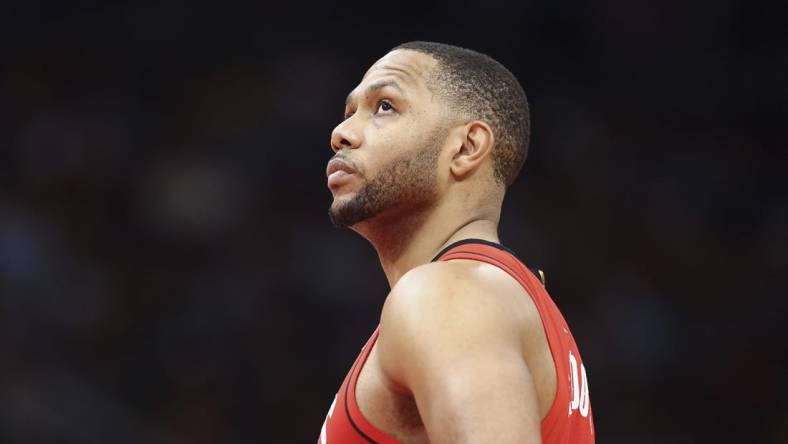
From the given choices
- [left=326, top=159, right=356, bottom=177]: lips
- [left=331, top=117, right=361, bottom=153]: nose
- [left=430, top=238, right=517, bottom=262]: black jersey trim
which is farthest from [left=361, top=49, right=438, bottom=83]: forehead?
[left=430, top=238, right=517, bottom=262]: black jersey trim

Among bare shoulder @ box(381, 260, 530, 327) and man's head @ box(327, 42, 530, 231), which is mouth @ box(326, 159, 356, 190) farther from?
bare shoulder @ box(381, 260, 530, 327)

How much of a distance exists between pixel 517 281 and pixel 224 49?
7.15 m

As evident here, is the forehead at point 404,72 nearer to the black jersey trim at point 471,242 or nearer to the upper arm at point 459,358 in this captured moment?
the black jersey trim at point 471,242

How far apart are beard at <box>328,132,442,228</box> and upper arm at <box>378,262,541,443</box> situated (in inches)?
22.5

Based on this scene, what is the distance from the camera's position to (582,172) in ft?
28.8

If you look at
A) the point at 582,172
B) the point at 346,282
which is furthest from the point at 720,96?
the point at 346,282

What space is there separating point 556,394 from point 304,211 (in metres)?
6.13

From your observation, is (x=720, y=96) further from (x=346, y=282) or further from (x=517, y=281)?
(x=517, y=281)

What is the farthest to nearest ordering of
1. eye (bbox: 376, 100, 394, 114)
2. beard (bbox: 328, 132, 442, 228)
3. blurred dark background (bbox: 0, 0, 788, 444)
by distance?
blurred dark background (bbox: 0, 0, 788, 444), eye (bbox: 376, 100, 394, 114), beard (bbox: 328, 132, 442, 228)

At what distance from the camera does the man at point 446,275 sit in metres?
2.09

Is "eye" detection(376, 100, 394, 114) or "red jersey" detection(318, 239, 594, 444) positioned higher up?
"eye" detection(376, 100, 394, 114)

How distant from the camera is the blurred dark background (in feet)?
24.5

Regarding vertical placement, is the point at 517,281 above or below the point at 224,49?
above

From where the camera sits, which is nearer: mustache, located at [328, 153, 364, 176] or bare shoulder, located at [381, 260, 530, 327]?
bare shoulder, located at [381, 260, 530, 327]
